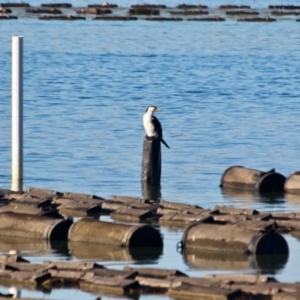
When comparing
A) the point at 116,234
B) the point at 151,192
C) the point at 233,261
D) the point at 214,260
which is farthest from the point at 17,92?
the point at 233,261

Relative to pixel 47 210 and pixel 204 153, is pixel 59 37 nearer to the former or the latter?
pixel 204 153

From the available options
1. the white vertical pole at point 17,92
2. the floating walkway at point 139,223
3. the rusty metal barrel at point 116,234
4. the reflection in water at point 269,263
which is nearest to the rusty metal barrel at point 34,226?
the floating walkway at point 139,223

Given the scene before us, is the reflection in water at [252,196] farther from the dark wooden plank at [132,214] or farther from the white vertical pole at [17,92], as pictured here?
the white vertical pole at [17,92]

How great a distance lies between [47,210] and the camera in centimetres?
1312

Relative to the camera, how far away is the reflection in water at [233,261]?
10680mm

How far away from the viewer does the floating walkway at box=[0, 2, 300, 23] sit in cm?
7469

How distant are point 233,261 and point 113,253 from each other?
114 centimetres

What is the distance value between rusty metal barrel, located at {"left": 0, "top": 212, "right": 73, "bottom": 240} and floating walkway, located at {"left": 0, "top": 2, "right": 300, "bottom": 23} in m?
60.1

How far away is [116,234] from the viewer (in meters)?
11.5

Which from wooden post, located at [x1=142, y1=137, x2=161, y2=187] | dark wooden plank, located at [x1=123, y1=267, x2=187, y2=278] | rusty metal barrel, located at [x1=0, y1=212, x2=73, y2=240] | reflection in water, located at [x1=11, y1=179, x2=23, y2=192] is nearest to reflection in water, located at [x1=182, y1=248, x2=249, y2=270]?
dark wooden plank, located at [x1=123, y1=267, x2=187, y2=278]

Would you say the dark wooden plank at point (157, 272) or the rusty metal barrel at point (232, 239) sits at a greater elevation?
the rusty metal barrel at point (232, 239)

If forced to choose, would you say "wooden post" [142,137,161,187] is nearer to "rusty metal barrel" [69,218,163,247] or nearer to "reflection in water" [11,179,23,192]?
"reflection in water" [11,179,23,192]

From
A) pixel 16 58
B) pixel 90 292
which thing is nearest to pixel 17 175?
pixel 16 58

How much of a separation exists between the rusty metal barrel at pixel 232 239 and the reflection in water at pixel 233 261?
0.07 m
